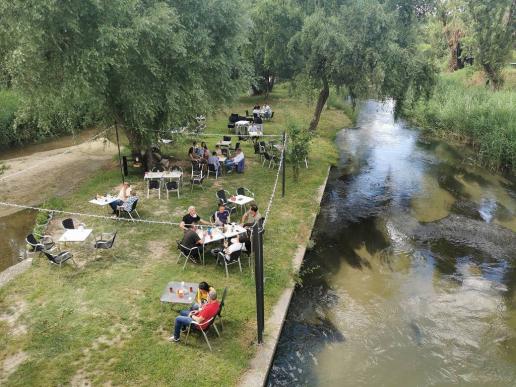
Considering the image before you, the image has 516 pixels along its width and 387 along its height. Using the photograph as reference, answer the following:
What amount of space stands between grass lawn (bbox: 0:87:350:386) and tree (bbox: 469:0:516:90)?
24.1 metres

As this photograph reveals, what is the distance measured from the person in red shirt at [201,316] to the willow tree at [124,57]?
794 centimetres

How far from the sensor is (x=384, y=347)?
8.93m

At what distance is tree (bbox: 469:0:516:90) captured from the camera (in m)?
29.5

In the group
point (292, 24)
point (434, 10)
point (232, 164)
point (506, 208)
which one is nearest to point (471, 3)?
point (434, 10)

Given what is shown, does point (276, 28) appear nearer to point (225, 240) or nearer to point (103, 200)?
point (103, 200)

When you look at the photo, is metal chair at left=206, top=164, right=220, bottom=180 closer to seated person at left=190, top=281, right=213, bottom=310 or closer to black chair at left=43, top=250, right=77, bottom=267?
black chair at left=43, top=250, right=77, bottom=267

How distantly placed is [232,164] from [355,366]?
10.8 meters

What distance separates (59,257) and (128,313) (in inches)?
104

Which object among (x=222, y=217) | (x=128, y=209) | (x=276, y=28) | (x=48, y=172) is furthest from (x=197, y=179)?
(x=276, y=28)

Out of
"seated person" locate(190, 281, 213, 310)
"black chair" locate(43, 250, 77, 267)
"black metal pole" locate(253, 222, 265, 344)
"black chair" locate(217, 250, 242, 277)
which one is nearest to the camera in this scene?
"black metal pole" locate(253, 222, 265, 344)

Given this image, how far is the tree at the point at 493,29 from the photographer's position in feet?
96.8

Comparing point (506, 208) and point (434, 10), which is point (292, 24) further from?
point (506, 208)

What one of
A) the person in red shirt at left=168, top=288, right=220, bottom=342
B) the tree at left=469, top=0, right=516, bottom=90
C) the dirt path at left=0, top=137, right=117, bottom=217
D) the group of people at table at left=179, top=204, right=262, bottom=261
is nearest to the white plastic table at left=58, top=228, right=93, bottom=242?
the group of people at table at left=179, top=204, right=262, bottom=261

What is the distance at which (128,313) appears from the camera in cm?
892
